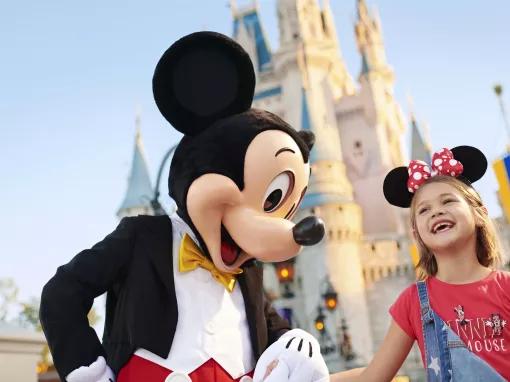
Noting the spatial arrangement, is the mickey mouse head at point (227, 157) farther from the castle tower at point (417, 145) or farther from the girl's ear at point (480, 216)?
the castle tower at point (417, 145)

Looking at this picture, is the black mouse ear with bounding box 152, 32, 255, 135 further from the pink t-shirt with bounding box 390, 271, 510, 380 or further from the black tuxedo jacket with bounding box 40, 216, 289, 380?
the pink t-shirt with bounding box 390, 271, 510, 380

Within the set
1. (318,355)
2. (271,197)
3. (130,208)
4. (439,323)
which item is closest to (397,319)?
(439,323)

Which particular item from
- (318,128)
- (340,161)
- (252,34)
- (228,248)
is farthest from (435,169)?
(252,34)

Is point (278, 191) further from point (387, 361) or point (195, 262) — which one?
point (387, 361)

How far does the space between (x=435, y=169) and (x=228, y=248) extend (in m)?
0.96

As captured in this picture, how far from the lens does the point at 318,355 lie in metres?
2.33

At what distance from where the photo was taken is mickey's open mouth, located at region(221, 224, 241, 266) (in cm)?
273

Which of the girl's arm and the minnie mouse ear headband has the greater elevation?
the minnie mouse ear headband

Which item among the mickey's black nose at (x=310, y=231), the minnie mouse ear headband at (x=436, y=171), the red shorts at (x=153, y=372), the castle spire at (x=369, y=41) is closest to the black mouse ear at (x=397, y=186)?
the minnie mouse ear headband at (x=436, y=171)

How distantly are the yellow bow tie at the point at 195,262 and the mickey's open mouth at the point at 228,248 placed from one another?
66 millimetres

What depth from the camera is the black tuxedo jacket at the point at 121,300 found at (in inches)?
96.9

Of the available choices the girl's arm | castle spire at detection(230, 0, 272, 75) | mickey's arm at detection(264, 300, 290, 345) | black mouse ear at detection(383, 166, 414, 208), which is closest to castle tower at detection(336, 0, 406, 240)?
castle spire at detection(230, 0, 272, 75)

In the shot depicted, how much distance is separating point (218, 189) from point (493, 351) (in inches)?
→ 48.9

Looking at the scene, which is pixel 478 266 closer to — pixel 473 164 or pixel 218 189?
pixel 473 164
